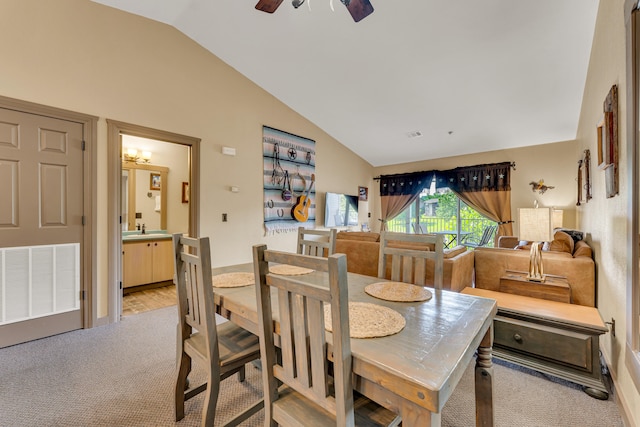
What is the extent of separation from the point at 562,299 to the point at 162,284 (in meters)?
5.01

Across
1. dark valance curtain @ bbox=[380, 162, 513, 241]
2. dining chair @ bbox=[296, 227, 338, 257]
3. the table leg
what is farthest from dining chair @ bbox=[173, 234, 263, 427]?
dark valance curtain @ bbox=[380, 162, 513, 241]

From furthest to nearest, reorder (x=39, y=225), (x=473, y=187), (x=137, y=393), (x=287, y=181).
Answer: (x=473, y=187) < (x=287, y=181) < (x=39, y=225) < (x=137, y=393)

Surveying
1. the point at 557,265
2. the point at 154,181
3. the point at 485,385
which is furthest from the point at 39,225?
the point at 557,265

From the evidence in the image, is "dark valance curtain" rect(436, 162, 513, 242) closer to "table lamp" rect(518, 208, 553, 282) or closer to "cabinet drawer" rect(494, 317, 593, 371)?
"table lamp" rect(518, 208, 553, 282)

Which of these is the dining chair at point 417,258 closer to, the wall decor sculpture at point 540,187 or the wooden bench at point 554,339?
the wooden bench at point 554,339

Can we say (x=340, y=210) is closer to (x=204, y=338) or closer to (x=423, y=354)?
(x=204, y=338)

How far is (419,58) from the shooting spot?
3.08 meters

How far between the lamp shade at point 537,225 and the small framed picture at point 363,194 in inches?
163

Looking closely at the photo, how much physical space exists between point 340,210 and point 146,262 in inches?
140

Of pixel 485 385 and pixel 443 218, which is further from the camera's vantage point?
pixel 443 218

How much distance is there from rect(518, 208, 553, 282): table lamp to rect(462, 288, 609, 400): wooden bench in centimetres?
29

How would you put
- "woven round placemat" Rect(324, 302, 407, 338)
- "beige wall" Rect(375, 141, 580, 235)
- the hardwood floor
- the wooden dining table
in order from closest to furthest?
the wooden dining table
"woven round placemat" Rect(324, 302, 407, 338)
the hardwood floor
"beige wall" Rect(375, 141, 580, 235)

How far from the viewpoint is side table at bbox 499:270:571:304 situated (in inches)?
85.0

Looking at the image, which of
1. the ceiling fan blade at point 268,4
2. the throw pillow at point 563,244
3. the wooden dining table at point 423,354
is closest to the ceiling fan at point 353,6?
the ceiling fan blade at point 268,4
